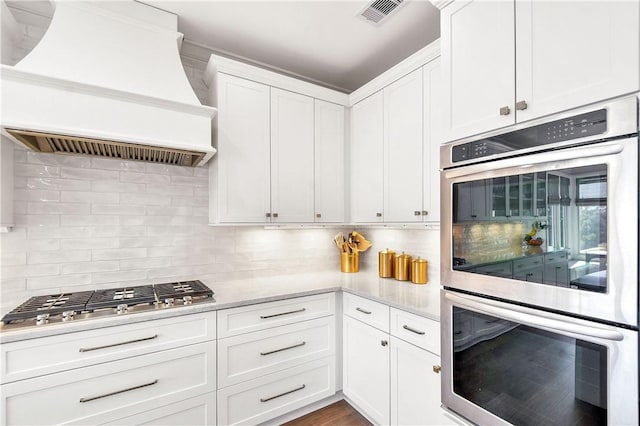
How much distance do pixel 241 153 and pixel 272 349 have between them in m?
1.39

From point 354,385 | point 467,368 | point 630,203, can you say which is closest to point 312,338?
point 354,385

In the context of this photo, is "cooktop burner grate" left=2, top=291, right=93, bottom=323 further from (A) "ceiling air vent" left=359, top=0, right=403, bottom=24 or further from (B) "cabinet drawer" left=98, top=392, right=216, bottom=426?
(A) "ceiling air vent" left=359, top=0, right=403, bottom=24

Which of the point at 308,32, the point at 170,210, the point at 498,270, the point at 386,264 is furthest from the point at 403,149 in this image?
the point at 170,210

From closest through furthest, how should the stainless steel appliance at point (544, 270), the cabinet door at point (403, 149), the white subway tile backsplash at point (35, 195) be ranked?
the stainless steel appliance at point (544, 270)
the white subway tile backsplash at point (35, 195)
the cabinet door at point (403, 149)

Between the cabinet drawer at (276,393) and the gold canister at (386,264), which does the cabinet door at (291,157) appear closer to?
→ the gold canister at (386,264)

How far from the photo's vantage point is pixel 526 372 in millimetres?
1179

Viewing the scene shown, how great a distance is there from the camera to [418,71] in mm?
2082

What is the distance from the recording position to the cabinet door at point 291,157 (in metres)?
2.38

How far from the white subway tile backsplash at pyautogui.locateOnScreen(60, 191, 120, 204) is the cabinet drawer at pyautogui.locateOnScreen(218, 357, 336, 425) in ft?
4.76

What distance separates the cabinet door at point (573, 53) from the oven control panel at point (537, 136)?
2.1 inches

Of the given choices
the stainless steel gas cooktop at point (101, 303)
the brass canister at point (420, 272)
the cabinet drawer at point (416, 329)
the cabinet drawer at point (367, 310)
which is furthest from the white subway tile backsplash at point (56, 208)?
the brass canister at point (420, 272)

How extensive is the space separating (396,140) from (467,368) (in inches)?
60.2

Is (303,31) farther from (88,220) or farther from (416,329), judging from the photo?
(416,329)

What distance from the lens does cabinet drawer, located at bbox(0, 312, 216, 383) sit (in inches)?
55.5
